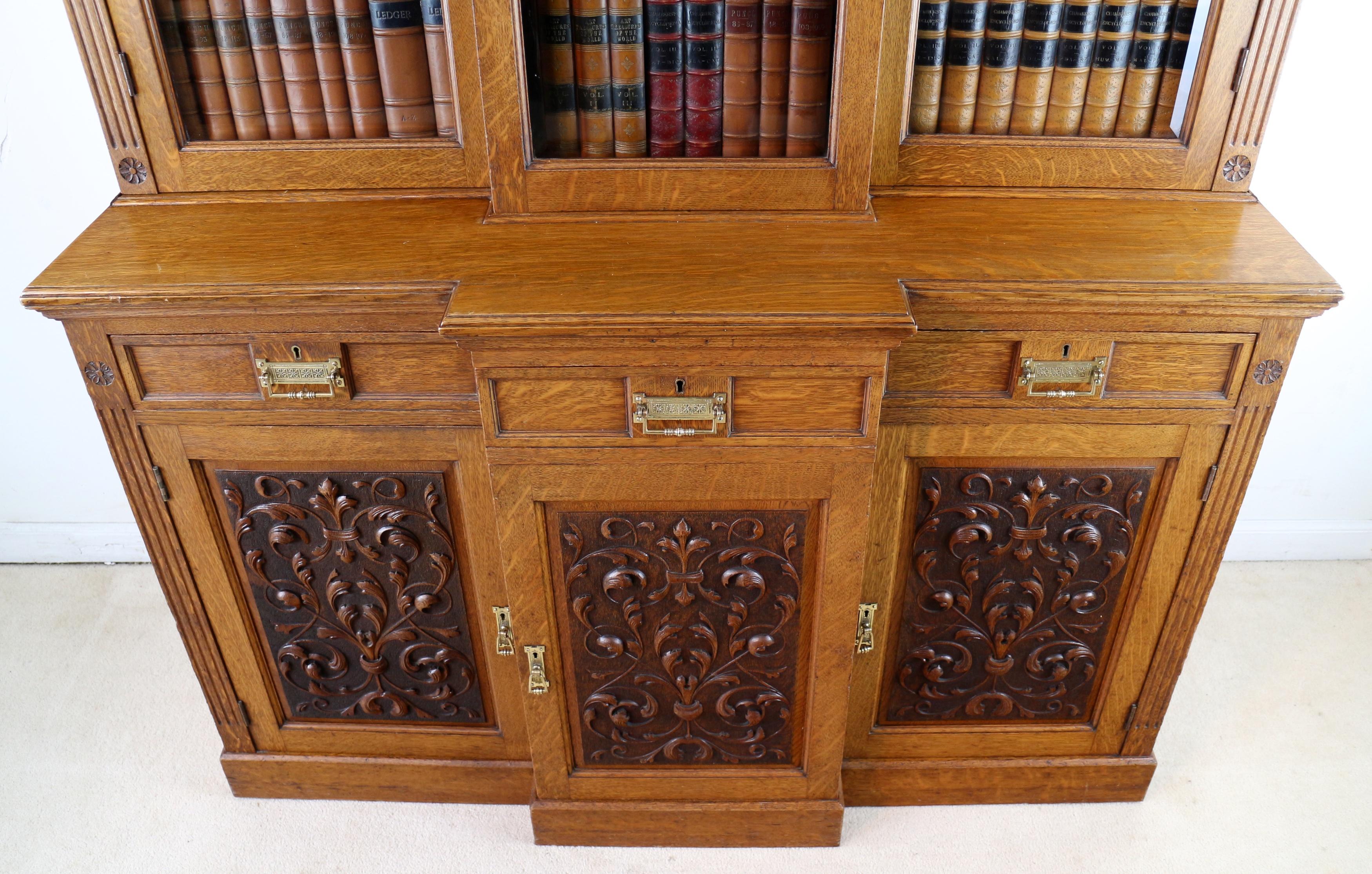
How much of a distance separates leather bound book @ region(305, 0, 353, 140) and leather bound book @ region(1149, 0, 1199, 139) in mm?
1190

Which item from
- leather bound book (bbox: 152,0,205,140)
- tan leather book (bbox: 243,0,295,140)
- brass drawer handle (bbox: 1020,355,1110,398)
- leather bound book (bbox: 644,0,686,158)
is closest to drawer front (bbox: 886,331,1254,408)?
brass drawer handle (bbox: 1020,355,1110,398)

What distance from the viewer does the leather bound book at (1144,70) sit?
1.38 m

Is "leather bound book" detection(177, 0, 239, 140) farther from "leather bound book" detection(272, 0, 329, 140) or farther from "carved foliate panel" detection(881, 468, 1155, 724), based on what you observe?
"carved foliate panel" detection(881, 468, 1155, 724)

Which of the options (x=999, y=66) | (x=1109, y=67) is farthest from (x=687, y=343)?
(x=1109, y=67)

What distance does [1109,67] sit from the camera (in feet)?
4.64

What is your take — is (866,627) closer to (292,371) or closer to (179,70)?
(292,371)

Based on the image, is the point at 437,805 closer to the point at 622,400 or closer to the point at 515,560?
the point at 515,560

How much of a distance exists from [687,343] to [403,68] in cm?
63

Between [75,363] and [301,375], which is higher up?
[301,375]

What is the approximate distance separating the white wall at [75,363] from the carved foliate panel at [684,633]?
4.00 feet

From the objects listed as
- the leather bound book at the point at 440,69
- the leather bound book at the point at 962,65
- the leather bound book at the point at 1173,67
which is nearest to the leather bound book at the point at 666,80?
the leather bound book at the point at 440,69

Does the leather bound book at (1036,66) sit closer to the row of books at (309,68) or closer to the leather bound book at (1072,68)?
the leather bound book at (1072,68)

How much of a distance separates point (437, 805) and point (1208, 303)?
4.88 feet

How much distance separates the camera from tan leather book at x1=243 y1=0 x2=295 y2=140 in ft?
4.56
